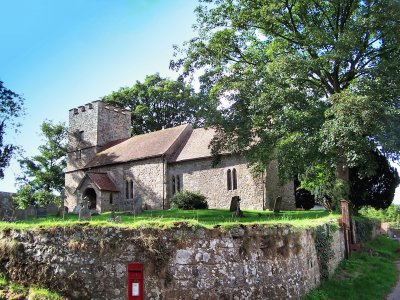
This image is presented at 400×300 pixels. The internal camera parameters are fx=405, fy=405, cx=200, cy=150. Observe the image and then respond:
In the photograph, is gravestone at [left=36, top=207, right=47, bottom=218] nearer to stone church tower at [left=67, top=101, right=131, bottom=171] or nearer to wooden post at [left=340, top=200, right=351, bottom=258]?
stone church tower at [left=67, top=101, right=131, bottom=171]

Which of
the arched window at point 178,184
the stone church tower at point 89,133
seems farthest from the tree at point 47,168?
the arched window at point 178,184

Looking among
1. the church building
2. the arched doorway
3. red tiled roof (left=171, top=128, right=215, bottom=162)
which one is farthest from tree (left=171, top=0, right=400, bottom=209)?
the arched doorway

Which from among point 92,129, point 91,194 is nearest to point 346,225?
point 91,194

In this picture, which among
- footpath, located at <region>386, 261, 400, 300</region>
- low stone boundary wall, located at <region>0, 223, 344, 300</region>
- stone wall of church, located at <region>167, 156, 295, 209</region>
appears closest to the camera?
low stone boundary wall, located at <region>0, 223, 344, 300</region>

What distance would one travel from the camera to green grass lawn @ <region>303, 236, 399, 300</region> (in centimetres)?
1170

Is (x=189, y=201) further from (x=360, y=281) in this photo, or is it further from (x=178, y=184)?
(x=360, y=281)

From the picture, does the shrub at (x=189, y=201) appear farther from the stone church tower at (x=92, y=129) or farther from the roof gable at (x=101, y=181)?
the stone church tower at (x=92, y=129)

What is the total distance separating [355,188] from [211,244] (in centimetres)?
2203

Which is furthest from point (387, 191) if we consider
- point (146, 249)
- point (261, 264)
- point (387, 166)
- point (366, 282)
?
point (146, 249)

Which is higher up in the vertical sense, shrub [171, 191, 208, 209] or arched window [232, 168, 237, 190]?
arched window [232, 168, 237, 190]

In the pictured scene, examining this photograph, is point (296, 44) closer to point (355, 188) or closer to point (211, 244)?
point (355, 188)

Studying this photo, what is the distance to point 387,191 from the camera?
28359 mm

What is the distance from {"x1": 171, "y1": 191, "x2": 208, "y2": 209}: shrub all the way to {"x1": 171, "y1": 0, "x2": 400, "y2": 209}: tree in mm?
6096

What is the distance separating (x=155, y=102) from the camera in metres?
51.8
